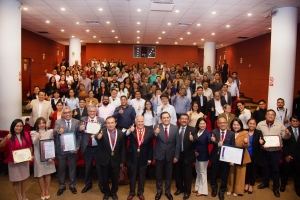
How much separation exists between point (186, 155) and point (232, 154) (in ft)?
2.81

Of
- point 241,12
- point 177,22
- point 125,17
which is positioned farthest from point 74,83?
point 241,12

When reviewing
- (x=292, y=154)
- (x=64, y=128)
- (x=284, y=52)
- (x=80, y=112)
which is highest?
(x=284, y=52)

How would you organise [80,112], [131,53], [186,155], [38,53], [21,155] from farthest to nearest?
1. [131,53]
2. [38,53]
3. [80,112]
4. [186,155]
5. [21,155]

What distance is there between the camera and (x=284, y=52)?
8.25 metres

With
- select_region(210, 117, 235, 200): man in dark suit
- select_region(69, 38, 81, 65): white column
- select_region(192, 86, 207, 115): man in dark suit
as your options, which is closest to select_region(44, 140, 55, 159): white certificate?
select_region(210, 117, 235, 200): man in dark suit

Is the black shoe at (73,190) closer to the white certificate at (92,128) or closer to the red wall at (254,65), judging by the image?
the white certificate at (92,128)

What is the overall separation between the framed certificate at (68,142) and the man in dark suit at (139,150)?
1.07 meters

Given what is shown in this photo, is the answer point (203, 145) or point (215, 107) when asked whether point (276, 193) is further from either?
point (215, 107)

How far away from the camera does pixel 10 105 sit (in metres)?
7.77

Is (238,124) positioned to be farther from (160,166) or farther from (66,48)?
(66,48)

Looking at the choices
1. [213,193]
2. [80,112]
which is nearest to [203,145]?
[213,193]

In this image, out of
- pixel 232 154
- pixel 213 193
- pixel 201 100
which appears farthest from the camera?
pixel 201 100

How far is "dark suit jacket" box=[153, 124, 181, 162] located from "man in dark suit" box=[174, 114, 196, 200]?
0.14 meters

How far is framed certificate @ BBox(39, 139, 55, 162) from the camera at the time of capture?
4598mm
